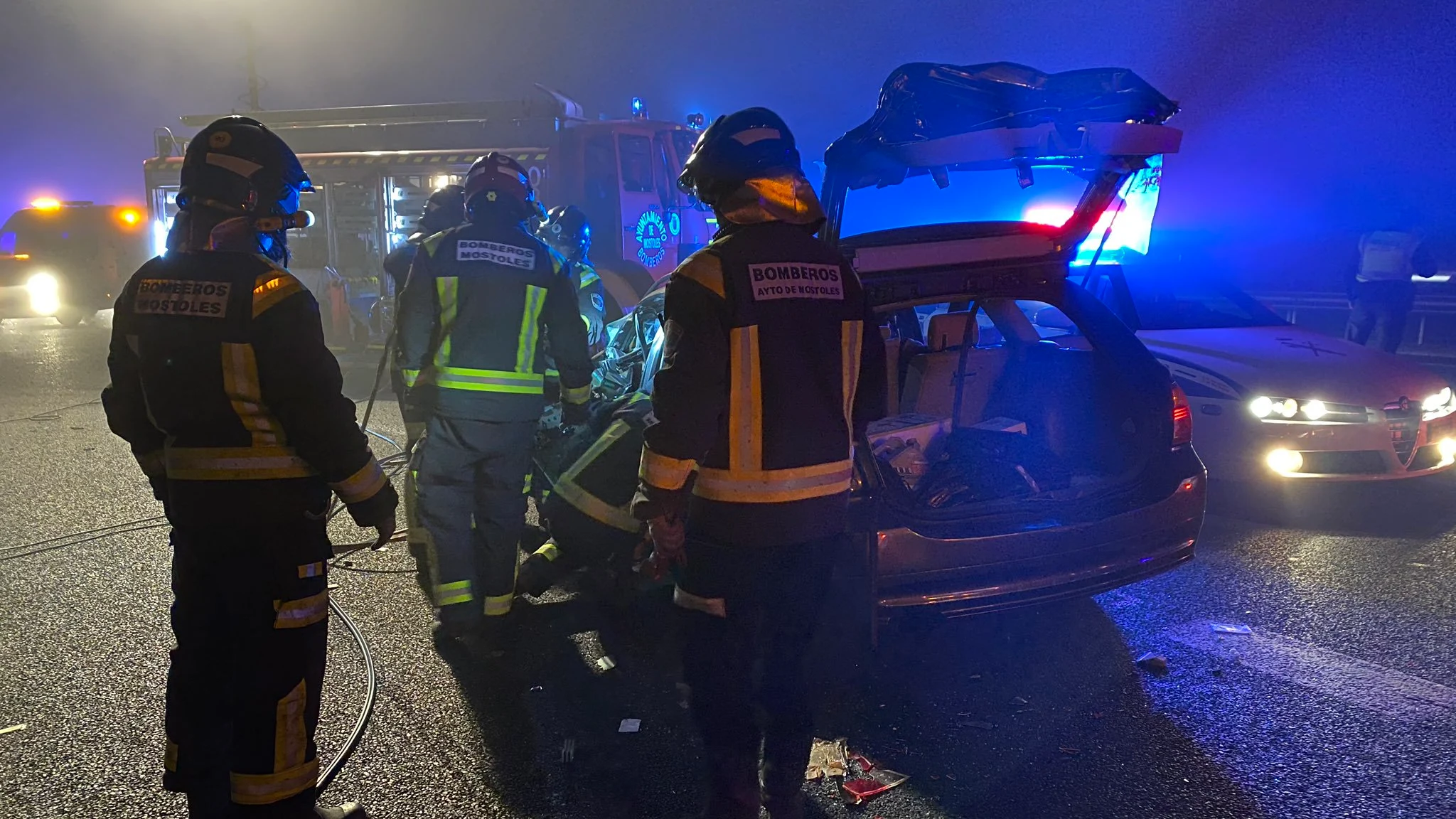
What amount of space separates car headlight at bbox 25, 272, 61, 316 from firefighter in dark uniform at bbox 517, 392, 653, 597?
17178 mm

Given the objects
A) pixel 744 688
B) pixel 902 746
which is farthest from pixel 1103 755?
pixel 744 688

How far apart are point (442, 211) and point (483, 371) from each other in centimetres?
168

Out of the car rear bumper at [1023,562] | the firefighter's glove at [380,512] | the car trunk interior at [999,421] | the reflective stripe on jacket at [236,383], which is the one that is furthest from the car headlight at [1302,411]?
the reflective stripe on jacket at [236,383]

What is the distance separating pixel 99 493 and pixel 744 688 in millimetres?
5289

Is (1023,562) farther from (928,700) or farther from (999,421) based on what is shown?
(999,421)

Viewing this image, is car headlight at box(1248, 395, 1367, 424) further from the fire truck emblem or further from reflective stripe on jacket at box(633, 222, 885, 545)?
the fire truck emblem

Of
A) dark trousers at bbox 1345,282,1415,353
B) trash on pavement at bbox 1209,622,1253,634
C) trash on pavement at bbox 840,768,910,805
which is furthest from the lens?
dark trousers at bbox 1345,282,1415,353

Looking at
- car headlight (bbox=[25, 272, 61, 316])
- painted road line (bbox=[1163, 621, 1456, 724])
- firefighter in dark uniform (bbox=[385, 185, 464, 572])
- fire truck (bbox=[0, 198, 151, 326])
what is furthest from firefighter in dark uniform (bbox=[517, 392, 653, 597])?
car headlight (bbox=[25, 272, 61, 316])

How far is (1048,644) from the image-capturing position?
12.2 feet

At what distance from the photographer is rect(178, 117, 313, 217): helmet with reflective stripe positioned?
2.30 metres

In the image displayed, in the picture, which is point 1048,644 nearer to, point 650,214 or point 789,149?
point 789,149

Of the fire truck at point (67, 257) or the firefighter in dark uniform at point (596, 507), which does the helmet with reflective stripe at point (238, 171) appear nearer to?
the firefighter in dark uniform at point (596, 507)

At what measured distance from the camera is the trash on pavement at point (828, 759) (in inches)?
111

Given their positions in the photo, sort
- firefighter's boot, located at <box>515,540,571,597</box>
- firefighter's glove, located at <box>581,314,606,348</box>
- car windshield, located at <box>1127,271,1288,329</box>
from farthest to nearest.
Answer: car windshield, located at <box>1127,271,1288,329</box> < firefighter's glove, located at <box>581,314,606,348</box> < firefighter's boot, located at <box>515,540,571,597</box>
